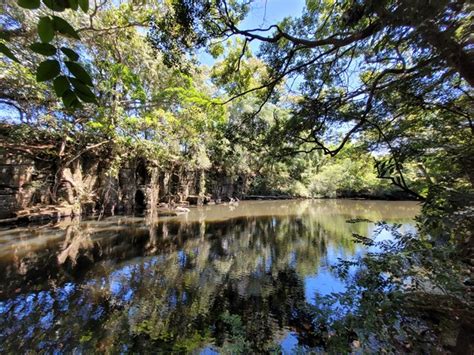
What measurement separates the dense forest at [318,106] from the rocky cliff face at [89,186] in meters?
0.10

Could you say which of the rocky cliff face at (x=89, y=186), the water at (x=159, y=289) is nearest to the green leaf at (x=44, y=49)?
the water at (x=159, y=289)

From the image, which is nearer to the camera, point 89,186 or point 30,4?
point 30,4

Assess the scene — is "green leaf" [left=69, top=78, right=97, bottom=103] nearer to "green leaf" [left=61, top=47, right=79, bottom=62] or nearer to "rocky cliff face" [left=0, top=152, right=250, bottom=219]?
"green leaf" [left=61, top=47, right=79, bottom=62]

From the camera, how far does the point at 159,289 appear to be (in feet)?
15.9

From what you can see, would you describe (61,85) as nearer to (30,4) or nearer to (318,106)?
(30,4)

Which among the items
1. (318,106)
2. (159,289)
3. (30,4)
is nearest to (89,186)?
(159,289)

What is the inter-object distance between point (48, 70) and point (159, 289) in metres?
4.96

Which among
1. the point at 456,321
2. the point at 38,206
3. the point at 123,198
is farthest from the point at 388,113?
the point at 123,198

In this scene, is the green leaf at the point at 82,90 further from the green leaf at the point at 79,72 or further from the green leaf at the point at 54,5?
the green leaf at the point at 54,5

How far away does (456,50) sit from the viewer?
195 centimetres

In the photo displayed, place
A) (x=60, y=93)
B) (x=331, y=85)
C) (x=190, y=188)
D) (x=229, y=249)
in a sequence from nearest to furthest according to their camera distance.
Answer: (x=60, y=93) → (x=331, y=85) → (x=229, y=249) → (x=190, y=188)

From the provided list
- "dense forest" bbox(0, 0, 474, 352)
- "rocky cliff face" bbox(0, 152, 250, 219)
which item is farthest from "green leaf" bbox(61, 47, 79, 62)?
"rocky cliff face" bbox(0, 152, 250, 219)

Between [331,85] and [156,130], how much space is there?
769cm

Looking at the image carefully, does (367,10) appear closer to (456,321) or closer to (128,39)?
(456,321)
